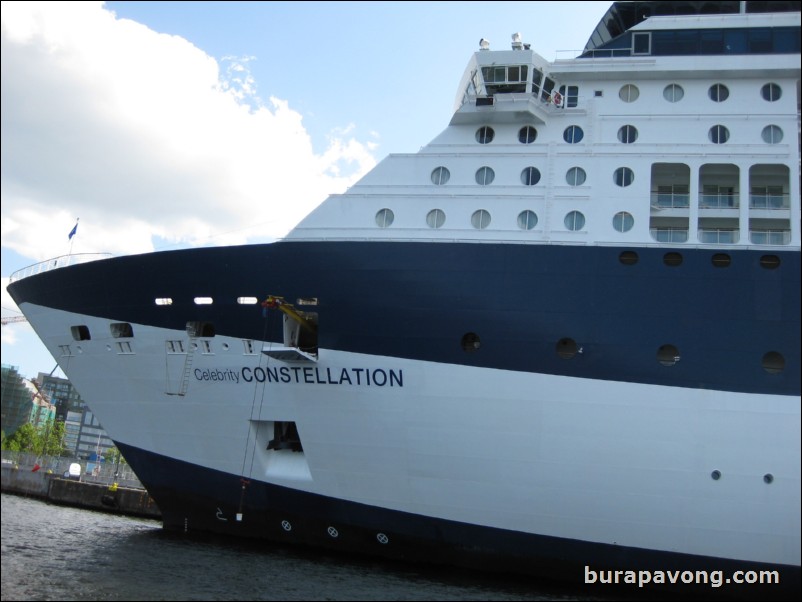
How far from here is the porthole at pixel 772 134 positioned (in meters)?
14.8

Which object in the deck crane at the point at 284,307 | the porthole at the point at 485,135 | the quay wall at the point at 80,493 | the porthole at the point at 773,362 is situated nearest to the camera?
the porthole at the point at 773,362

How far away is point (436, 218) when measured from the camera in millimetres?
15180

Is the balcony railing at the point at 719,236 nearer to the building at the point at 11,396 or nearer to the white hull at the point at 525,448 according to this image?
the white hull at the point at 525,448

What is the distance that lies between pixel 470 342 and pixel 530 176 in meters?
3.95

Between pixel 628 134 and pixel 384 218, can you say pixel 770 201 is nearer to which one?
pixel 628 134

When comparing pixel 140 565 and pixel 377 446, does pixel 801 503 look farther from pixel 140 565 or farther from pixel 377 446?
pixel 140 565

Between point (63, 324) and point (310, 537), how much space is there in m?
8.03

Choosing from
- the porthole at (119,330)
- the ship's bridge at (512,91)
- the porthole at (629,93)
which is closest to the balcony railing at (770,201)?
the porthole at (629,93)

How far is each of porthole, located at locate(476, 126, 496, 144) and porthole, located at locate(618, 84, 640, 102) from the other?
290 centimetres

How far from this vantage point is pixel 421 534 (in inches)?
558

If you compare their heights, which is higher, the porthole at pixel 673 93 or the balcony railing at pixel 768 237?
the porthole at pixel 673 93

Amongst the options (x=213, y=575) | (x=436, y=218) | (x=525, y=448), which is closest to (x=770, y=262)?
(x=525, y=448)

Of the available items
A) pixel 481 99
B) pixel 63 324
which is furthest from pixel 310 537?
pixel 481 99

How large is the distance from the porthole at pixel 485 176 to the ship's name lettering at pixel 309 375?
14.8ft
